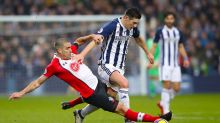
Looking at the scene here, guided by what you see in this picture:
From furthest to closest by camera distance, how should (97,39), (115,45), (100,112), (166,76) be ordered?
(100,112)
(166,76)
(115,45)
(97,39)

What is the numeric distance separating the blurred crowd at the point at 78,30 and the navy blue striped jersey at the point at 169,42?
7.95 meters

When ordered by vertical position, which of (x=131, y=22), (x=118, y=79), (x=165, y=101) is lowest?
(x=165, y=101)

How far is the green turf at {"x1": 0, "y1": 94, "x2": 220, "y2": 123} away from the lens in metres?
13.5

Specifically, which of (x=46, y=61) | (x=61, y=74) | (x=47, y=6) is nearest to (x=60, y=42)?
(x=61, y=74)

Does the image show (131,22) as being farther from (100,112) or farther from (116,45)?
(100,112)

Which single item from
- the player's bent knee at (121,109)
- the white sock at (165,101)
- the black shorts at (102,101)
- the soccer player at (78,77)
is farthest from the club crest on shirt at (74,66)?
the white sock at (165,101)

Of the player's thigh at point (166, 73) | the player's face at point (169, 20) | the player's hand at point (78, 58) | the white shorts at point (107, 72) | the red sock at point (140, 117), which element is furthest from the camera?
the player's thigh at point (166, 73)

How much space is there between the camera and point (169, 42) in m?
15.2

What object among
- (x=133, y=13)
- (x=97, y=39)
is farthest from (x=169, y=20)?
(x=97, y=39)

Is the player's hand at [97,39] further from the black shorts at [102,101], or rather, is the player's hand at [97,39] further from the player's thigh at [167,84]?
the player's thigh at [167,84]

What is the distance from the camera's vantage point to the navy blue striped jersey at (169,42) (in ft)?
49.8

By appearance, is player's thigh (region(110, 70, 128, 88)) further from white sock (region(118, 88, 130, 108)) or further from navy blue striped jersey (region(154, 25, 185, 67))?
navy blue striped jersey (region(154, 25, 185, 67))

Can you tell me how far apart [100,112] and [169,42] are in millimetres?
2349

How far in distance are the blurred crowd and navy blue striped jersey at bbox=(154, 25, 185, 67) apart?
26.1 ft
